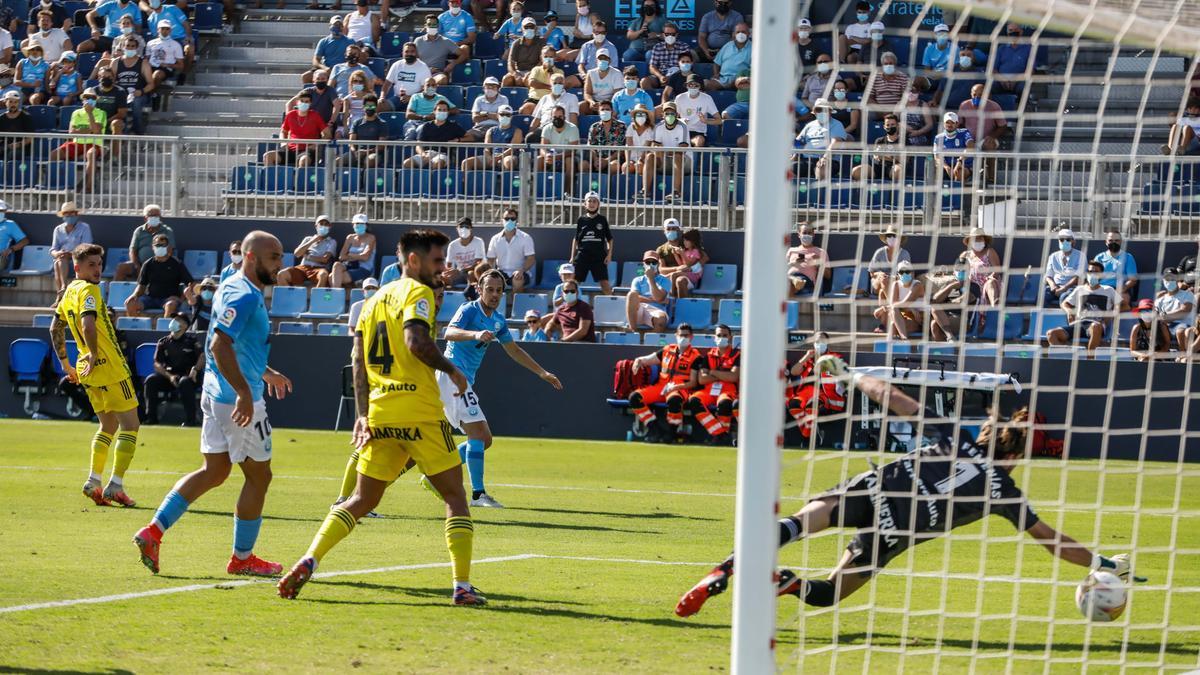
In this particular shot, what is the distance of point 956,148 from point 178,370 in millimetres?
11537

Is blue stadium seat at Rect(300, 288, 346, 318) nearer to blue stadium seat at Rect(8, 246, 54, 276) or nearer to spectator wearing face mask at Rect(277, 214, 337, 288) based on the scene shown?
spectator wearing face mask at Rect(277, 214, 337, 288)

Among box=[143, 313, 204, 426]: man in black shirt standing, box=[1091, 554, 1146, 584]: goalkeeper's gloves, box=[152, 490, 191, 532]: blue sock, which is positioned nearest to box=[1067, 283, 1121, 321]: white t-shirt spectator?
box=[1091, 554, 1146, 584]: goalkeeper's gloves

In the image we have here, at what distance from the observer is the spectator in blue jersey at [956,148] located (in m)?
14.7

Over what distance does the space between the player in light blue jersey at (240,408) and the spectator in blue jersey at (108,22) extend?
21379mm

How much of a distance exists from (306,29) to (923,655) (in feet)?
81.8

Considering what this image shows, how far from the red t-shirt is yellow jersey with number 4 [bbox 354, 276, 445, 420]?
57.6 feet

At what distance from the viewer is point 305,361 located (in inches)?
845

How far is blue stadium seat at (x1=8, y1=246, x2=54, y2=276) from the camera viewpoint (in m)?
24.1

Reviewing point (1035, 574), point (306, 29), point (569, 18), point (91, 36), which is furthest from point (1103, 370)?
point (91, 36)

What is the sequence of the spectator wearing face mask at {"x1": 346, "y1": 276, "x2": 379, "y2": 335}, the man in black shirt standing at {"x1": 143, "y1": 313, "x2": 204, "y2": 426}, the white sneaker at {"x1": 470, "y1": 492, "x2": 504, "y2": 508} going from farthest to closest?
1. the spectator wearing face mask at {"x1": 346, "y1": 276, "x2": 379, "y2": 335}
2. the man in black shirt standing at {"x1": 143, "y1": 313, "x2": 204, "y2": 426}
3. the white sneaker at {"x1": 470, "y1": 492, "x2": 504, "y2": 508}

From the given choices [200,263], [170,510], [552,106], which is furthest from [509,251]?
[170,510]

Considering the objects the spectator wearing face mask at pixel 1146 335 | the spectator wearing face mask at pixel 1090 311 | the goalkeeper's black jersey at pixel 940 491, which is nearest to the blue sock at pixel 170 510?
the goalkeeper's black jersey at pixel 940 491

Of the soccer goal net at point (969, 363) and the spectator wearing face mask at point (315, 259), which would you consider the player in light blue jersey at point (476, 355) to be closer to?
the soccer goal net at point (969, 363)

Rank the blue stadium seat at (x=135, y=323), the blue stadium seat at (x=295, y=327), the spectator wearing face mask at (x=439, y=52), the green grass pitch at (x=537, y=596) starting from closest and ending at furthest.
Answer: the green grass pitch at (x=537, y=596) → the blue stadium seat at (x=135, y=323) → the blue stadium seat at (x=295, y=327) → the spectator wearing face mask at (x=439, y=52)
